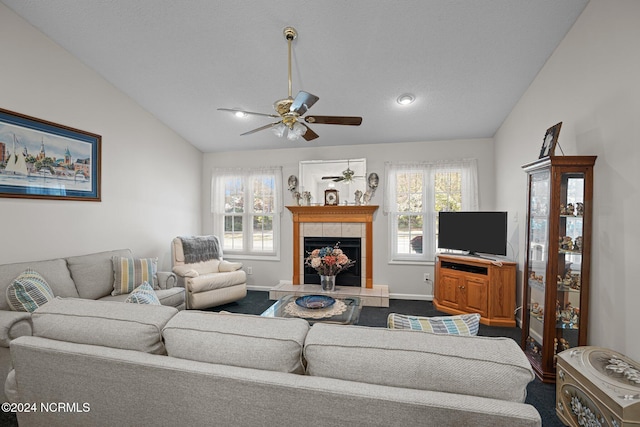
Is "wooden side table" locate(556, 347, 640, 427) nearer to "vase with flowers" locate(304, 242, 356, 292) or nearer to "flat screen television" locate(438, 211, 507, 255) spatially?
"flat screen television" locate(438, 211, 507, 255)

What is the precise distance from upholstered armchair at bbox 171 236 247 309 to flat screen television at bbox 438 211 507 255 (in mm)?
3095

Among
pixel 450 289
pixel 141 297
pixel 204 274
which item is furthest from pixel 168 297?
pixel 450 289

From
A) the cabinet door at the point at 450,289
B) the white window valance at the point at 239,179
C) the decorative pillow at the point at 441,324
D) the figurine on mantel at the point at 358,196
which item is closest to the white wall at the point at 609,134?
the decorative pillow at the point at 441,324

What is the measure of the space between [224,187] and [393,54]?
3744mm

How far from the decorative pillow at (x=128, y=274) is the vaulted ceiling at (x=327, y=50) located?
2159 mm

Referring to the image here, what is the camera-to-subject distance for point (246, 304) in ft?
14.4

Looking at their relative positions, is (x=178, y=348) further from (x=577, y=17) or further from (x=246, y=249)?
(x=246, y=249)

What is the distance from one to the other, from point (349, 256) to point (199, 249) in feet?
7.91

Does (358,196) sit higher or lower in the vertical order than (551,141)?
lower

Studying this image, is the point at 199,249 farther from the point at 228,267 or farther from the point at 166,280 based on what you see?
the point at 166,280

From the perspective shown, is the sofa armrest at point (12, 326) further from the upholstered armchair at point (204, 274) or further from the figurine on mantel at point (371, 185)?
the figurine on mantel at point (371, 185)

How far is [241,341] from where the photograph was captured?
3.74 feet

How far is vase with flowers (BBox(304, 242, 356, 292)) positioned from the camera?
12.3ft

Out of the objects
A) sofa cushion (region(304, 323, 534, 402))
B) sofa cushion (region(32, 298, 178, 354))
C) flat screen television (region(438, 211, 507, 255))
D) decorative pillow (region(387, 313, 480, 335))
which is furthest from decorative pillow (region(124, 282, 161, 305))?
flat screen television (region(438, 211, 507, 255))
